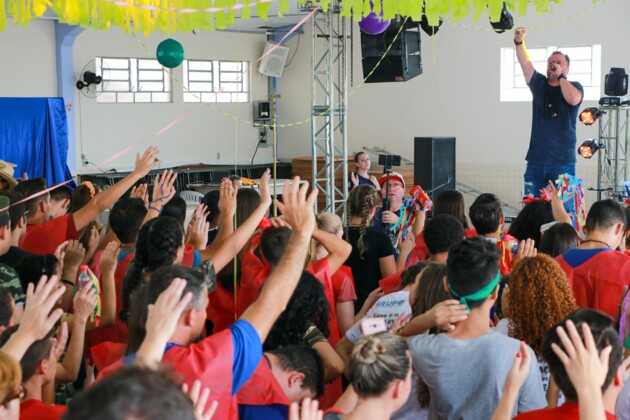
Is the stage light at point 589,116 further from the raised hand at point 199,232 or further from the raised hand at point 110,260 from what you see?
the raised hand at point 110,260

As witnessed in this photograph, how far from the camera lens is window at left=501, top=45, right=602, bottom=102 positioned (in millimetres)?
11219

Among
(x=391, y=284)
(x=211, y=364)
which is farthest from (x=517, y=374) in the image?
(x=391, y=284)

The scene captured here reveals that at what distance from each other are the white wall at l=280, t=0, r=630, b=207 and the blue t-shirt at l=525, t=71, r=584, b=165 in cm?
433

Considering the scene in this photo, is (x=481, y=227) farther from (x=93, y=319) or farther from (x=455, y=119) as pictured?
(x=455, y=119)

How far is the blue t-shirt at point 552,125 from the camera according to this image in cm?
684

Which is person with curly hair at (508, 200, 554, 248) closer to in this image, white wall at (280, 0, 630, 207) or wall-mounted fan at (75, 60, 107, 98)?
white wall at (280, 0, 630, 207)

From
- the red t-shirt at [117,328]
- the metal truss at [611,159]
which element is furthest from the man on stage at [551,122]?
the red t-shirt at [117,328]

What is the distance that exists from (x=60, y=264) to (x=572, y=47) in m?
9.47

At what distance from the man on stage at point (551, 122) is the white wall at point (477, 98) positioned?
4.34m

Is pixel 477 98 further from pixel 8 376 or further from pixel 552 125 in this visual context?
pixel 8 376

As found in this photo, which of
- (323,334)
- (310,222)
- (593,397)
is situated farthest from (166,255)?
(593,397)

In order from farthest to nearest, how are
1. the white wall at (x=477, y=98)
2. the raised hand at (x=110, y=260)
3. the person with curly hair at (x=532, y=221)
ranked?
the white wall at (x=477, y=98) → the person with curly hair at (x=532, y=221) → the raised hand at (x=110, y=260)

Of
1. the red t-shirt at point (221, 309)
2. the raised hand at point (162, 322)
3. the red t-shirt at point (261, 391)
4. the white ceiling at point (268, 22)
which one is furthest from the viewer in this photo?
the white ceiling at point (268, 22)

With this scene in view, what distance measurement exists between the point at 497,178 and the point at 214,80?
201 inches
